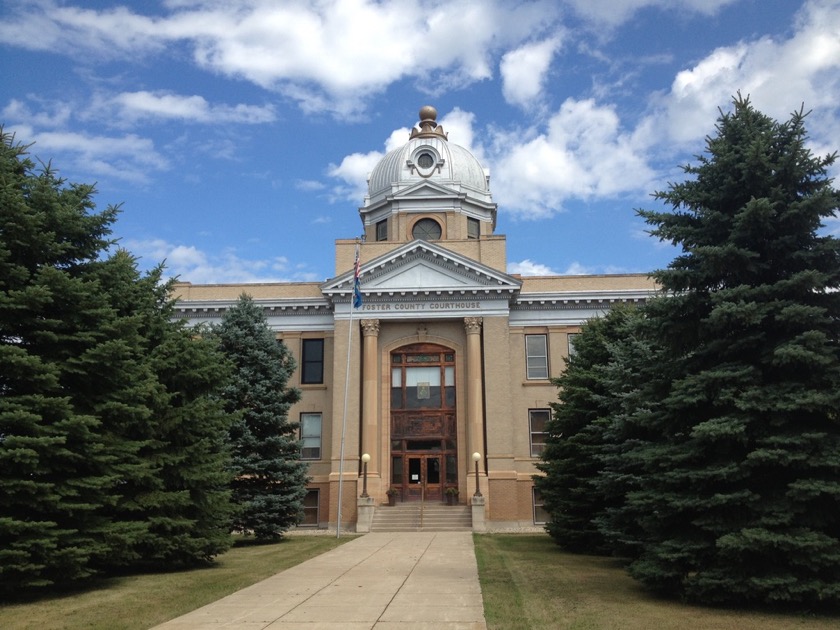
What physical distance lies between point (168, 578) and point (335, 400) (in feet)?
68.5

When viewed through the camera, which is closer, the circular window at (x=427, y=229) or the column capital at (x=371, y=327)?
the column capital at (x=371, y=327)

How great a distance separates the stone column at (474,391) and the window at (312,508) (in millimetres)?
7710

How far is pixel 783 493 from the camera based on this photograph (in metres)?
11.1

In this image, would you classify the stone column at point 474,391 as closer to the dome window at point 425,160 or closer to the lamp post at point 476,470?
the lamp post at point 476,470

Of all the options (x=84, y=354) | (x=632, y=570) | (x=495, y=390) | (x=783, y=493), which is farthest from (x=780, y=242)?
(x=495, y=390)

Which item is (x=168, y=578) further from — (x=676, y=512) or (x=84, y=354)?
(x=676, y=512)

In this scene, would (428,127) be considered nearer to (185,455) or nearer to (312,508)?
(312,508)

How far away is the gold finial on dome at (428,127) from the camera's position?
47.5m

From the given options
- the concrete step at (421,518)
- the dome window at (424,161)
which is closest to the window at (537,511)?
the concrete step at (421,518)

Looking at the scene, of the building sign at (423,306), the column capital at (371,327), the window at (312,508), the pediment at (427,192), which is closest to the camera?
the window at (312,508)

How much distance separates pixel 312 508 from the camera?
37125 millimetres

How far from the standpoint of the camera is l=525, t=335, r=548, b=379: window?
128 ft

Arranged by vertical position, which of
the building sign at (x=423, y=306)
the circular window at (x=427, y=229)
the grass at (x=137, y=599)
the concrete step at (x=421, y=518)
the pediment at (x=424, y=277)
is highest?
the circular window at (x=427, y=229)

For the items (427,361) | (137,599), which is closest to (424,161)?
(427,361)
